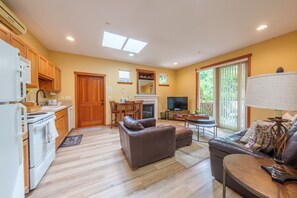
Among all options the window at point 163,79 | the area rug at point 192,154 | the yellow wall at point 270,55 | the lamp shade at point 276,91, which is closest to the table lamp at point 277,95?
the lamp shade at point 276,91

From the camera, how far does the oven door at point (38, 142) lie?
4.91ft

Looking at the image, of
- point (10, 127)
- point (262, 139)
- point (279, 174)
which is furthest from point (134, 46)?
point (279, 174)

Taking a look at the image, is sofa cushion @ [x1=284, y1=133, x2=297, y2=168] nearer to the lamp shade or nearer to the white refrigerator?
the lamp shade

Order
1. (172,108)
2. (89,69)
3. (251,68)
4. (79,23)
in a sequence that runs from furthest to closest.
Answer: (172,108) → (89,69) → (251,68) → (79,23)

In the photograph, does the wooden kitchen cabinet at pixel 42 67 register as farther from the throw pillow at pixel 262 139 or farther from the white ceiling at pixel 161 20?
the throw pillow at pixel 262 139

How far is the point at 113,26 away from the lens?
97.3 inches

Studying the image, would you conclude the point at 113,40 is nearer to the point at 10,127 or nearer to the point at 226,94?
the point at 10,127

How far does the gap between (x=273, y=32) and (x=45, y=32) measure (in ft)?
17.5

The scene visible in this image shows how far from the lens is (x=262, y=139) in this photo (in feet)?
4.58

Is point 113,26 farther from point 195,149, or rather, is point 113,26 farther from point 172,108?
point 172,108

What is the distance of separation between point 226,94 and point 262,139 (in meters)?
3.23

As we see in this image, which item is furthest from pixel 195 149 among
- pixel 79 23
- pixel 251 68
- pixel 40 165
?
pixel 79 23

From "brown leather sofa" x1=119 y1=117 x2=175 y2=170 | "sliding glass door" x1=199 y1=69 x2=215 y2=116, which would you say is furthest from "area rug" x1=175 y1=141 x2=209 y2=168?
"sliding glass door" x1=199 y1=69 x2=215 y2=116

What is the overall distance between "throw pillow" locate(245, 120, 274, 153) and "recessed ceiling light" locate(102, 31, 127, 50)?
320cm
